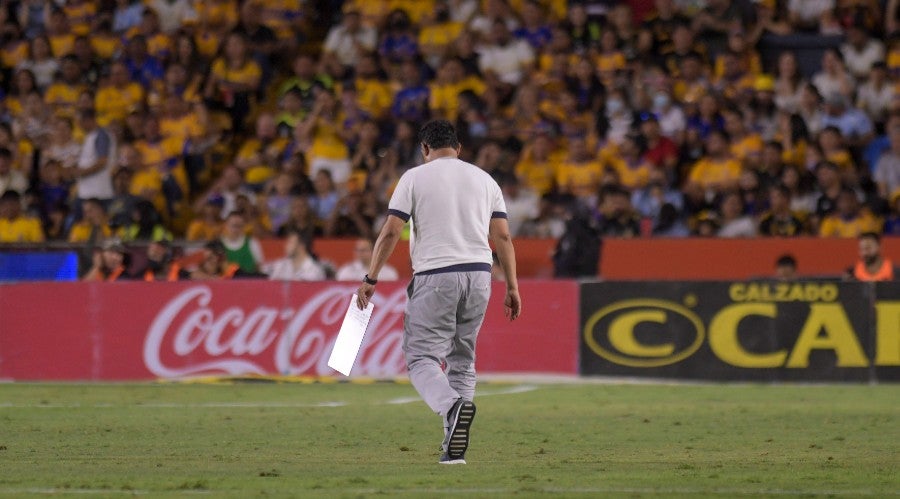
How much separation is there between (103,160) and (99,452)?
12697 mm

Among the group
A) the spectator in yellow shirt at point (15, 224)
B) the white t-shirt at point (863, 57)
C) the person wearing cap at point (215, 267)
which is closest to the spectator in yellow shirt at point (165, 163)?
the spectator in yellow shirt at point (15, 224)

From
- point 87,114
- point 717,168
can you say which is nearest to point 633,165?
point 717,168

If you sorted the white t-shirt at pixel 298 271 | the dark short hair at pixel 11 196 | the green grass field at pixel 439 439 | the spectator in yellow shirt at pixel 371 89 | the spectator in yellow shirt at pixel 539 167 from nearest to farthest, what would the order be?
the green grass field at pixel 439 439 → the white t-shirt at pixel 298 271 → the spectator in yellow shirt at pixel 539 167 → the dark short hair at pixel 11 196 → the spectator in yellow shirt at pixel 371 89

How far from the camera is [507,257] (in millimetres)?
9555

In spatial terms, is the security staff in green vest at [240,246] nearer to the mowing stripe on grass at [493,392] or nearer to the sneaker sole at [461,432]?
the mowing stripe on grass at [493,392]

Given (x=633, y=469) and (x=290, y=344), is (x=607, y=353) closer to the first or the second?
(x=290, y=344)

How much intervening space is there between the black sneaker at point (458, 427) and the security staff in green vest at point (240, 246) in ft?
34.6

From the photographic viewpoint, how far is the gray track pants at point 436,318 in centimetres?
932

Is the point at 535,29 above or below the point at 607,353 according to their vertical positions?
above

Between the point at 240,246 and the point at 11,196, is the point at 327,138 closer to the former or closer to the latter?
the point at 240,246

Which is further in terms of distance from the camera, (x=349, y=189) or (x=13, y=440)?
(x=349, y=189)

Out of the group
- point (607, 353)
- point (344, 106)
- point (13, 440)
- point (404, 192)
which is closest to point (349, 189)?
point (344, 106)

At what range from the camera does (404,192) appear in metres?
9.39

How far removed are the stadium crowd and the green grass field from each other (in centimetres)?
371
